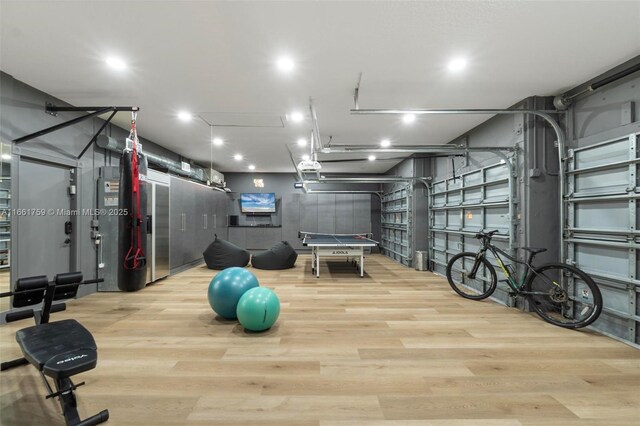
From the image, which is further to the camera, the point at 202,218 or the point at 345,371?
the point at 202,218

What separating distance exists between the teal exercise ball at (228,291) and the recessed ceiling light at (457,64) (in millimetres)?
3580

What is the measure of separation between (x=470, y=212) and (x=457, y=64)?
3138mm

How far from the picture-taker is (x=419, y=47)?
2.74 m

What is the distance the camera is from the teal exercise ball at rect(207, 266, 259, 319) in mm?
3355

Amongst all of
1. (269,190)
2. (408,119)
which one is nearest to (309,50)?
(408,119)

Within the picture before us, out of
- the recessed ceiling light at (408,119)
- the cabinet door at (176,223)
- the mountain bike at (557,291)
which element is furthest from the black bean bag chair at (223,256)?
the mountain bike at (557,291)

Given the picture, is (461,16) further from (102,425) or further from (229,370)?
(102,425)

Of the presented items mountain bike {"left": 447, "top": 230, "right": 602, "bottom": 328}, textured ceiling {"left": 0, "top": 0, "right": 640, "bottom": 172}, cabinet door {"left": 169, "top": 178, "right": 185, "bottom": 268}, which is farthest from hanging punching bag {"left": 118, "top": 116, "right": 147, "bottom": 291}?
mountain bike {"left": 447, "top": 230, "right": 602, "bottom": 328}

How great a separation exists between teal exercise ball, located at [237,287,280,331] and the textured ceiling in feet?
8.86

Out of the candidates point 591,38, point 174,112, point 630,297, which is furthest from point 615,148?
point 174,112

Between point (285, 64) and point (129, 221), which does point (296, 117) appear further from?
point (129, 221)

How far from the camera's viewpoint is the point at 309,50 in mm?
2799

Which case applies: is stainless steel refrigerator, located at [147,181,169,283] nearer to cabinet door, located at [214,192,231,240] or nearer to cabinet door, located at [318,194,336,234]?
cabinet door, located at [214,192,231,240]

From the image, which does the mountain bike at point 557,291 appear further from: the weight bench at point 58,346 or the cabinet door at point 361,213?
the cabinet door at point 361,213
